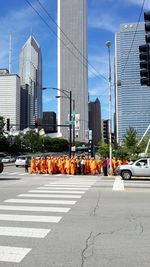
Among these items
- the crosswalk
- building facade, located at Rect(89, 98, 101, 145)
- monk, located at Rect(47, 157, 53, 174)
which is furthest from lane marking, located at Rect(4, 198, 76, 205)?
building facade, located at Rect(89, 98, 101, 145)

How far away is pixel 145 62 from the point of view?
50.2 ft

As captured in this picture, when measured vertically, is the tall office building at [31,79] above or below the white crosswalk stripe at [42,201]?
above

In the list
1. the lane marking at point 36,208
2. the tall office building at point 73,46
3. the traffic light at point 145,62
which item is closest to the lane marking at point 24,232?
the lane marking at point 36,208

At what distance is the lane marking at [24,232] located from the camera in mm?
7777

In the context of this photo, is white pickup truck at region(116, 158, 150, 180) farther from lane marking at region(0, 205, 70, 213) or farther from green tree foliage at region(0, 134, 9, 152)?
green tree foliage at region(0, 134, 9, 152)

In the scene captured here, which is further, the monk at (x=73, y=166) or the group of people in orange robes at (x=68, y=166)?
the group of people in orange robes at (x=68, y=166)

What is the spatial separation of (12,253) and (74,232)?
6.23ft

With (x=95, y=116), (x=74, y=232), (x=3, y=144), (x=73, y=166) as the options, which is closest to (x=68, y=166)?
(x=73, y=166)

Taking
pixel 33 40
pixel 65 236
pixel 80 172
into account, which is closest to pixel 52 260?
pixel 65 236

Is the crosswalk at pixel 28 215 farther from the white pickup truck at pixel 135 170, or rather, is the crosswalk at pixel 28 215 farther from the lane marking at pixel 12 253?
the white pickup truck at pixel 135 170

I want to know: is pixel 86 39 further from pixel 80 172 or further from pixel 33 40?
pixel 33 40

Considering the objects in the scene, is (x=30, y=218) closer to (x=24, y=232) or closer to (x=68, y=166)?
(x=24, y=232)

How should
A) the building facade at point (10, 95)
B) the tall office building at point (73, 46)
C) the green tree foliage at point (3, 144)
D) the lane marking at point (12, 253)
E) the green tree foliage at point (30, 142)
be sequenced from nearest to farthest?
1. the lane marking at point (12, 253)
2. the tall office building at point (73, 46)
3. the building facade at point (10, 95)
4. the green tree foliage at point (3, 144)
5. the green tree foliage at point (30, 142)

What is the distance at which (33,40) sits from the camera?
65062 millimetres
